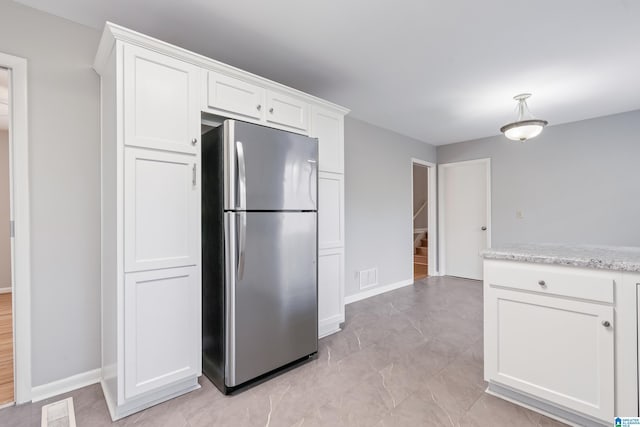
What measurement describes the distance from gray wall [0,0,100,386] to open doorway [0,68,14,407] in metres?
0.18

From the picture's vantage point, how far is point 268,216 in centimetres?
209

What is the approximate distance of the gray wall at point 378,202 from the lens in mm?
4025

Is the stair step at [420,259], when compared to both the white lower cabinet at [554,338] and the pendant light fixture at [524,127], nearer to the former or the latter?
the pendant light fixture at [524,127]

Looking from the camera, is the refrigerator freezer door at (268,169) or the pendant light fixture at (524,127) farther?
the pendant light fixture at (524,127)

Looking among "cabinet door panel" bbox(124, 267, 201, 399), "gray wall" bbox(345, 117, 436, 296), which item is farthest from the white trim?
"gray wall" bbox(345, 117, 436, 296)

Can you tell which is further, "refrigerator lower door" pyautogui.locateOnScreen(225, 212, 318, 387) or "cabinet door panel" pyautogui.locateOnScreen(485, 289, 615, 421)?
"refrigerator lower door" pyautogui.locateOnScreen(225, 212, 318, 387)

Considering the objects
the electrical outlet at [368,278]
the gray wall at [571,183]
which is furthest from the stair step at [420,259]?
the electrical outlet at [368,278]

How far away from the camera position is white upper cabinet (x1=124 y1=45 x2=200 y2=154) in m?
1.72

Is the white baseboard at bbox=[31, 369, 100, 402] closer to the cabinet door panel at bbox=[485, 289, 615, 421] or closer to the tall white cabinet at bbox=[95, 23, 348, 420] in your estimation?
the tall white cabinet at bbox=[95, 23, 348, 420]

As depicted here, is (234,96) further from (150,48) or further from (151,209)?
(151,209)

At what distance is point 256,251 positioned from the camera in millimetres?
2027

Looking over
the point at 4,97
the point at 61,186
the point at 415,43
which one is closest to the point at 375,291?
the point at 415,43

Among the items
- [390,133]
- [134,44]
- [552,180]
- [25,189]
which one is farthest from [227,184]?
[552,180]

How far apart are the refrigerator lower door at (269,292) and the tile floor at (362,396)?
0.19 metres
